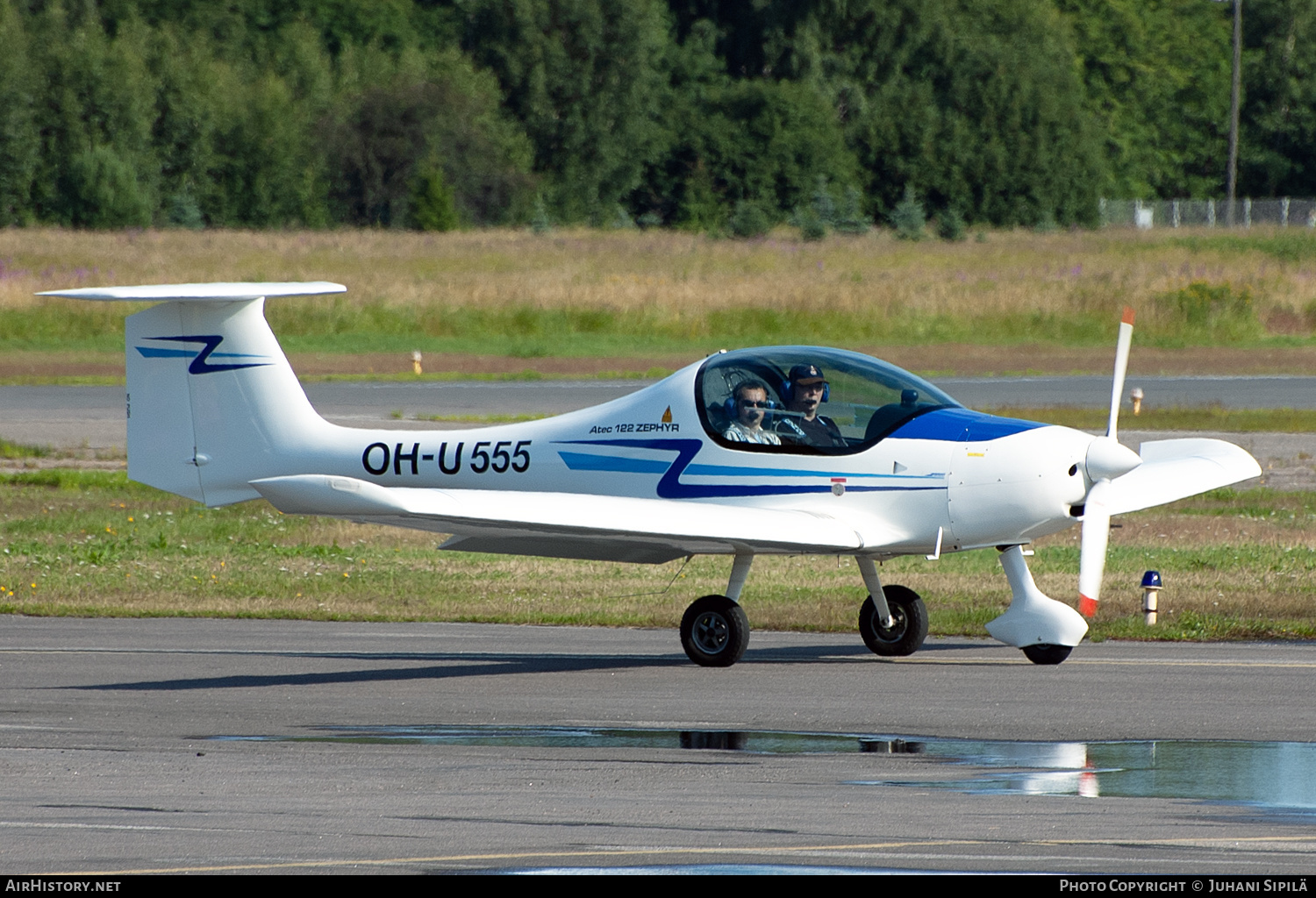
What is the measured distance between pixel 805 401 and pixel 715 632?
1.69m

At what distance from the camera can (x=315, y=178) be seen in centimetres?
8881

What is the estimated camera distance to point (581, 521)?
1188cm

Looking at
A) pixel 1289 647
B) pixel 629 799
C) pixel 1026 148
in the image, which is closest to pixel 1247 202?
pixel 1026 148

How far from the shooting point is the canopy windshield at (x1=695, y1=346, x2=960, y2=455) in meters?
12.7

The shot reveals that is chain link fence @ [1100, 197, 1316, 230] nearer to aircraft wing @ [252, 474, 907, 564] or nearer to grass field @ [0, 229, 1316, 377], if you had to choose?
grass field @ [0, 229, 1316, 377]

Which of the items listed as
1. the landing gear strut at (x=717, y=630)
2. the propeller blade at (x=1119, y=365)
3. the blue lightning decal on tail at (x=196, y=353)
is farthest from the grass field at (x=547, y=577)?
the blue lightning decal on tail at (x=196, y=353)

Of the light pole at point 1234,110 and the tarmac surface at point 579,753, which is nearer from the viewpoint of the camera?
the tarmac surface at point 579,753

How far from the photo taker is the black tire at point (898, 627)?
13.3 m

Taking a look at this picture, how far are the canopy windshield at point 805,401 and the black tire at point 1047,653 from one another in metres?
1.75

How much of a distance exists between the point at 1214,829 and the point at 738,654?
18.3ft

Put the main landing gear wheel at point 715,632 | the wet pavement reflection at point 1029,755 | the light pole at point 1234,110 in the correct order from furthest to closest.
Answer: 1. the light pole at point 1234,110
2. the main landing gear wheel at point 715,632
3. the wet pavement reflection at point 1029,755

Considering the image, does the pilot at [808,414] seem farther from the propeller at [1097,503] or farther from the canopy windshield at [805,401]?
the propeller at [1097,503]

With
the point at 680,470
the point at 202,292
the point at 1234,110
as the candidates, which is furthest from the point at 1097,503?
the point at 1234,110
